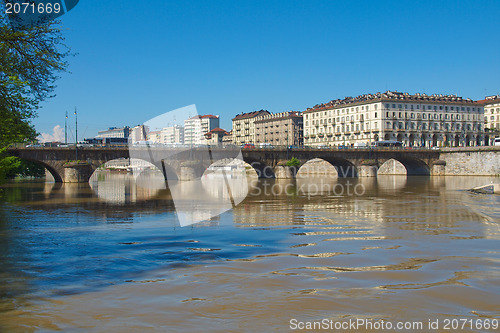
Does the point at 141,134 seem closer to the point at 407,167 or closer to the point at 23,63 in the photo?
the point at 23,63

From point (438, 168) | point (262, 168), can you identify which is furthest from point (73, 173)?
point (438, 168)

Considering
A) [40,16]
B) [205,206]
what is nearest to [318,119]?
[205,206]

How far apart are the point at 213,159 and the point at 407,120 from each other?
246 feet

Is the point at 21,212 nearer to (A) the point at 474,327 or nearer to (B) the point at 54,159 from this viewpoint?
(A) the point at 474,327

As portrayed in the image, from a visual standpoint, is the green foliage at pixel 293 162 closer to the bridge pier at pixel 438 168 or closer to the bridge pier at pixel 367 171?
the bridge pier at pixel 367 171

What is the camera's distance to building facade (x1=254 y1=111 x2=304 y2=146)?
568 ft

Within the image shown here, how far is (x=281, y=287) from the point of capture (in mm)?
12289

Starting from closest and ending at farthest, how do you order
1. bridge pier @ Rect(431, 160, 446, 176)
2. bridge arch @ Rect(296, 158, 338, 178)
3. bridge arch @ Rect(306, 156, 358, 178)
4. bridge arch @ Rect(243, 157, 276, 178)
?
bridge arch @ Rect(243, 157, 276, 178) → bridge arch @ Rect(306, 156, 358, 178) → bridge pier @ Rect(431, 160, 446, 176) → bridge arch @ Rect(296, 158, 338, 178)

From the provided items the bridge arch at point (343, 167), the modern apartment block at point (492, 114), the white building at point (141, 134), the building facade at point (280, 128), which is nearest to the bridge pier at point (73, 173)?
the white building at point (141, 134)

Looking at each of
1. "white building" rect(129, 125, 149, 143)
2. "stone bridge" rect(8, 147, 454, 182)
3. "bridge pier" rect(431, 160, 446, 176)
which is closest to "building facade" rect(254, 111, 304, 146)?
"white building" rect(129, 125, 149, 143)

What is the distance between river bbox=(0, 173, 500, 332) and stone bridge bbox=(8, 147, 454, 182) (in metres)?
50.3

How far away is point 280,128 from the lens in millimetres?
179375

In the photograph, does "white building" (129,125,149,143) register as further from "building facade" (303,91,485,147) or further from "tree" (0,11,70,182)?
"building facade" (303,91,485,147)

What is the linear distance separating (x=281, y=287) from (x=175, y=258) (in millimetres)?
4844
